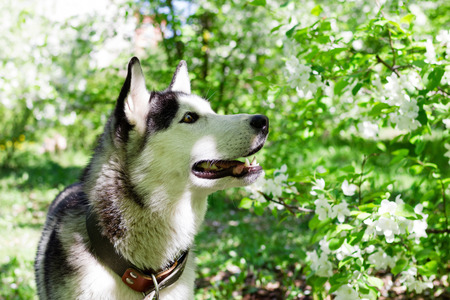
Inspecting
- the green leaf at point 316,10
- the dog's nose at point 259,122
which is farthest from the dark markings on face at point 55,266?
the green leaf at point 316,10

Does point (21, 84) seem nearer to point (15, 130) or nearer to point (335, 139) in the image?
point (15, 130)

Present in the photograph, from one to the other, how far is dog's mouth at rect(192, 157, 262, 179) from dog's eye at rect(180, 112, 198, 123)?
265 millimetres

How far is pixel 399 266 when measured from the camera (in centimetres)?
216

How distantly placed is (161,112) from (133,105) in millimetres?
166

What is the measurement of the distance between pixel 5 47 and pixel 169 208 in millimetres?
7197

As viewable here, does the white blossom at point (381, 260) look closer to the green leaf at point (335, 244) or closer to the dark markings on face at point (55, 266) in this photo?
the green leaf at point (335, 244)

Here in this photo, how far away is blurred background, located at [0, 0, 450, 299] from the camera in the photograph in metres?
2.42

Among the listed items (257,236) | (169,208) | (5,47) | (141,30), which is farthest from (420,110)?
(5,47)

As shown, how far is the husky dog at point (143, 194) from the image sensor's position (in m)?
1.91

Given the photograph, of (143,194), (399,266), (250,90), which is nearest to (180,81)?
(143,194)

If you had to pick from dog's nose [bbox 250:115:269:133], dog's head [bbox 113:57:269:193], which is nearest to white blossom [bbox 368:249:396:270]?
dog's head [bbox 113:57:269:193]

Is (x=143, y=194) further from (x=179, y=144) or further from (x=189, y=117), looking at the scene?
(x=189, y=117)

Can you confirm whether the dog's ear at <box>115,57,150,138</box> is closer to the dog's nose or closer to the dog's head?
the dog's head

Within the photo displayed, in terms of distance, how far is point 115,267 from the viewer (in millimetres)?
1891
